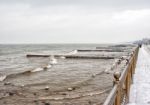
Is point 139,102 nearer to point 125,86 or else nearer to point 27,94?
point 125,86

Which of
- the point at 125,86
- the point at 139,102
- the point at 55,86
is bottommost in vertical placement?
the point at 55,86

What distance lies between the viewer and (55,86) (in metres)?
17.4

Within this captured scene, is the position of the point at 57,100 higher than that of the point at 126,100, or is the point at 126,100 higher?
the point at 126,100

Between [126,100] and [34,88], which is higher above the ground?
[126,100]

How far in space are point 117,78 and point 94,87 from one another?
11.8 meters

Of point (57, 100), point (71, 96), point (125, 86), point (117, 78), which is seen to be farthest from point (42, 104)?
point (117, 78)

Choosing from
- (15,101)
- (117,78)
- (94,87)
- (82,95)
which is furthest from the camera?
(94,87)

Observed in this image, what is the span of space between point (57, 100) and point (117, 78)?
8449mm

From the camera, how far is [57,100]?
42.3 feet

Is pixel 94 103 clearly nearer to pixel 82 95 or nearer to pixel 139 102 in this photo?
pixel 82 95

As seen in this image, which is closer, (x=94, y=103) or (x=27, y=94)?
(x=94, y=103)

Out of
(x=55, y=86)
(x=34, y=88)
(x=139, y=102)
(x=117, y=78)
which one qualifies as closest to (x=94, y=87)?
(x=55, y=86)

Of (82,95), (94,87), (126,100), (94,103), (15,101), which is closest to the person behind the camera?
(126,100)

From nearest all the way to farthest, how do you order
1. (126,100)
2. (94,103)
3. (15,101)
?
(126,100) → (94,103) → (15,101)
